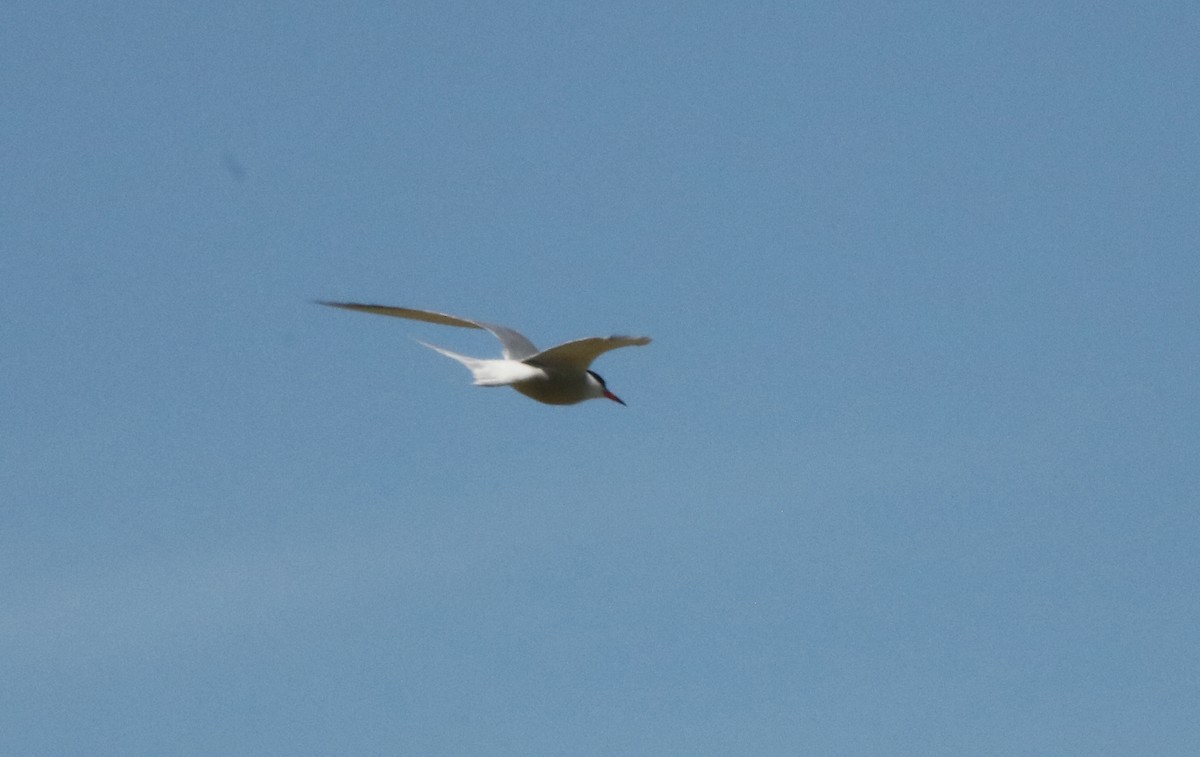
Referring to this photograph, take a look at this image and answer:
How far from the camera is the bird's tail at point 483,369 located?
14966mm

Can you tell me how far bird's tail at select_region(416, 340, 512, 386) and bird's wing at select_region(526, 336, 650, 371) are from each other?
1.11 feet

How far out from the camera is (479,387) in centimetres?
1464

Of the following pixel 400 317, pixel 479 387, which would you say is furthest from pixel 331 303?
pixel 479 387

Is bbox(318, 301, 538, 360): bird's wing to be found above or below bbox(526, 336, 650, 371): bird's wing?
above

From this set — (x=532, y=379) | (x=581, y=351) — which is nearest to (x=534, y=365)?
(x=532, y=379)

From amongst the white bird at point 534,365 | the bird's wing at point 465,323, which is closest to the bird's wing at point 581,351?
the white bird at point 534,365

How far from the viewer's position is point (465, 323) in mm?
16266

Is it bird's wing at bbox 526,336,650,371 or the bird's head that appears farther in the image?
the bird's head

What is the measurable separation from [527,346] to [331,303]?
2.41m

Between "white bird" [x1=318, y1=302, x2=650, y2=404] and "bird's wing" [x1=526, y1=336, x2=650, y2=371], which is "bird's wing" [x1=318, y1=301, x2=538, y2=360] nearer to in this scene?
"white bird" [x1=318, y1=302, x2=650, y2=404]

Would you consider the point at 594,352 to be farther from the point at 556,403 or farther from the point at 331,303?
the point at 331,303

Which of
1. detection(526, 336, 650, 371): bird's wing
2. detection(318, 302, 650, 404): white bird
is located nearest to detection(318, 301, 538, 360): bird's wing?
detection(318, 302, 650, 404): white bird

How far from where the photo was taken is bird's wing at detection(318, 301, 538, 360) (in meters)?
15.5

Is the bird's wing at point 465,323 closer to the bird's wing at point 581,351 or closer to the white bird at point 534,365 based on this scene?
the white bird at point 534,365
